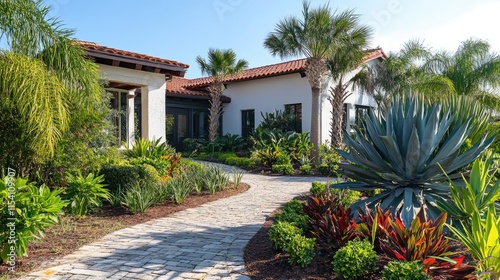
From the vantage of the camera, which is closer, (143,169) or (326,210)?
(326,210)

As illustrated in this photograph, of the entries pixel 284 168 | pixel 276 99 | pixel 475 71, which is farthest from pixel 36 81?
pixel 475 71

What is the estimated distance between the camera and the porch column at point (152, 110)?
40.8ft

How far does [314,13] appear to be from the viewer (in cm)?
1340

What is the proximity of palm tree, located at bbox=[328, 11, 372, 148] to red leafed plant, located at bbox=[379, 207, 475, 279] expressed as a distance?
11.0 meters

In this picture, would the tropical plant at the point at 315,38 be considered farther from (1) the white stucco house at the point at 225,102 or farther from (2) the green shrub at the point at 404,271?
(2) the green shrub at the point at 404,271

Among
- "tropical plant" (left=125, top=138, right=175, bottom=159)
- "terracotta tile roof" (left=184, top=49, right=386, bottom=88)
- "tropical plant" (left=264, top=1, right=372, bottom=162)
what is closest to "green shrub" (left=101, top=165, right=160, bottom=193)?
"tropical plant" (left=125, top=138, right=175, bottom=159)

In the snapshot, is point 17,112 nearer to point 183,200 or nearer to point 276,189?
point 183,200

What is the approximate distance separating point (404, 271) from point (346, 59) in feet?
45.3

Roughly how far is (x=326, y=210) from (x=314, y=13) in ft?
33.9

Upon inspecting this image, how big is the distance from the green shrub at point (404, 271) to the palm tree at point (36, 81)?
4.98m

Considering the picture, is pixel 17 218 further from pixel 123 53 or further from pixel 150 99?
pixel 150 99

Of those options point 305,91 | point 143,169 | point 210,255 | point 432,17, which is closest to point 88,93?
point 143,169

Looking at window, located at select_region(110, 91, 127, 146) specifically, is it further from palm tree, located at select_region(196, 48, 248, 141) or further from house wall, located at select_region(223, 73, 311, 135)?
house wall, located at select_region(223, 73, 311, 135)

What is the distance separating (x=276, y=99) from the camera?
20.0 meters
